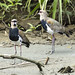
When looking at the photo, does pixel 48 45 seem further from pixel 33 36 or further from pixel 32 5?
pixel 32 5

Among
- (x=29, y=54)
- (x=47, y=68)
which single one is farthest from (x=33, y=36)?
(x=47, y=68)

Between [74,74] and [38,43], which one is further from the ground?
[74,74]

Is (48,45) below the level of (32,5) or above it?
below

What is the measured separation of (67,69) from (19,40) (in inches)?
80.0

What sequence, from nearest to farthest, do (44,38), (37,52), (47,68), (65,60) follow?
(47,68), (65,60), (37,52), (44,38)

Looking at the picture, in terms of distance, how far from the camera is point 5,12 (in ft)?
33.1

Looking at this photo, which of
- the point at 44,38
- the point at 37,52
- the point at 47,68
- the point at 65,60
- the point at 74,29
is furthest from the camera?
the point at 74,29

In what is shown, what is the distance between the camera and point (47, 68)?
17.4 feet

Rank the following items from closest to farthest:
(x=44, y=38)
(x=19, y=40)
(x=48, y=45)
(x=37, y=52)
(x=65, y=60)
Result: 1. (x=65, y=60)
2. (x=19, y=40)
3. (x=37, y=52)
4. (x=48, y=45)
5. (x=44, y=38)

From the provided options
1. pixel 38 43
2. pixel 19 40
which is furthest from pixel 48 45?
pixel 19 40

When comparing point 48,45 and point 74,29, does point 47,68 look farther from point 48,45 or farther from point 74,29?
point 74,29

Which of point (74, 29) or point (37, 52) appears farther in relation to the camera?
point (74, 29)

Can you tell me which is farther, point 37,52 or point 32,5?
point 32,5

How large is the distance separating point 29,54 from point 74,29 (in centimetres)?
329
